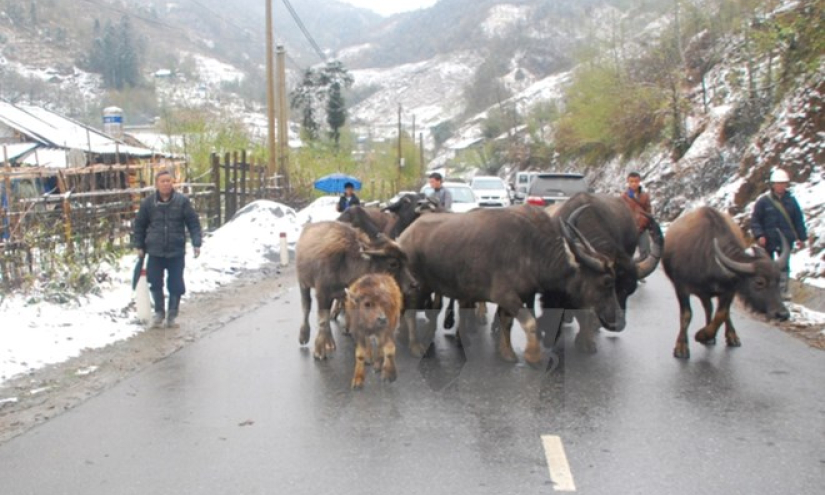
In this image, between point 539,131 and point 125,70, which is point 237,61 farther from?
point 539,131

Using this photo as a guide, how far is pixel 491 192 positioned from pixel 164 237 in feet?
84.0

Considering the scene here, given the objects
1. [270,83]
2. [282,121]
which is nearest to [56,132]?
[282,121]

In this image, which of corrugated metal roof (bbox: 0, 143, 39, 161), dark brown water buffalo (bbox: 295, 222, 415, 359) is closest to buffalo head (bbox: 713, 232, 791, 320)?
dark brown water buffalo (bbox: 295, 222, 415, 359)

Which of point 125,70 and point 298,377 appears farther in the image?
point 125,70

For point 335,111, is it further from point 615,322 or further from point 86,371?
point 615,322

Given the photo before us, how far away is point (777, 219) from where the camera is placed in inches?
466

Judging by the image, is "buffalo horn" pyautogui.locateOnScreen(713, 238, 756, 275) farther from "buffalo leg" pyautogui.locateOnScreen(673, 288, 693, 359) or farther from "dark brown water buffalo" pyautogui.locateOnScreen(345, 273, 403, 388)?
"dark brown water buffalo" pyautogui.locateOnScreen(345, 273, 403, 388)

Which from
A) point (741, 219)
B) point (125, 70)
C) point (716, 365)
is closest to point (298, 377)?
point (716, 365)

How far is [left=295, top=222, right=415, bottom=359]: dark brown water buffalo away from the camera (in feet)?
30.0

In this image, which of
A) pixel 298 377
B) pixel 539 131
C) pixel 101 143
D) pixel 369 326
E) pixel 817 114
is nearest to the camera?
pixel 369 326

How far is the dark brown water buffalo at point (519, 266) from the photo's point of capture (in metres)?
9.02

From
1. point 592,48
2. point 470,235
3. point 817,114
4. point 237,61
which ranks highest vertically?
point 237,61

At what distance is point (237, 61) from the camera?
115 meters

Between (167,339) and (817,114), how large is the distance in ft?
53.0
